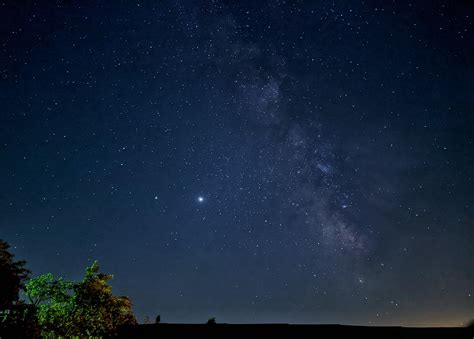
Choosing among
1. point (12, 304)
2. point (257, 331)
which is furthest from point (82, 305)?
point (257, 331)

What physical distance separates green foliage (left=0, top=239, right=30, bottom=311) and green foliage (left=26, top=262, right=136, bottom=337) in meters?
4.68

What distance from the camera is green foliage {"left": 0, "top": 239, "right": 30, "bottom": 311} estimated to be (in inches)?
729

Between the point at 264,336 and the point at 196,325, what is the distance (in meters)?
2.04

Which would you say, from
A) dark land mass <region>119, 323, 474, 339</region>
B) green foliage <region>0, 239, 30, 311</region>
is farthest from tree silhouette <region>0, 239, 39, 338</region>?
dark land mass <region>119, 323, 474, 339</region>

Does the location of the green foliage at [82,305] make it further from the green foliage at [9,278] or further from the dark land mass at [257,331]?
the dark land mass at [257,331]

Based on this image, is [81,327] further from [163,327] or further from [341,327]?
[341,327]

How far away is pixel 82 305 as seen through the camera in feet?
78.7

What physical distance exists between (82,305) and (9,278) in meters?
6.66

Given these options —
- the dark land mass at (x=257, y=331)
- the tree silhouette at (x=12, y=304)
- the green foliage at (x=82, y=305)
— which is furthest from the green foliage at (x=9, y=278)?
the dark land mass at (x=257, y=331)

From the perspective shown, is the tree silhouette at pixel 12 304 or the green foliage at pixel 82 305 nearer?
the tree silhouette at pixel 12 304

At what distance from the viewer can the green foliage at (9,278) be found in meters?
18.5

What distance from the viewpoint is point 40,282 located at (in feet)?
79.3

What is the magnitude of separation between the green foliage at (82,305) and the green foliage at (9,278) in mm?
4683

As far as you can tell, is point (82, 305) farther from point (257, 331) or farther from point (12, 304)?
point (257, 331)
